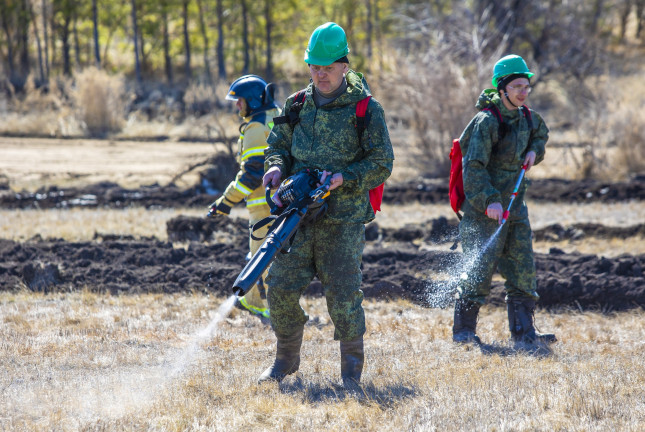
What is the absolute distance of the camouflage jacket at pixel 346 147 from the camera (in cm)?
441

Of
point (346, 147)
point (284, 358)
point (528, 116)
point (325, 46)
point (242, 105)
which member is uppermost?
point (325, 46)

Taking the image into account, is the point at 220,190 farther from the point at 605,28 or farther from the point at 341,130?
the point at 605,28

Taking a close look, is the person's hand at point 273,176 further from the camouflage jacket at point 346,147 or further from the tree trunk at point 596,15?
the tree trunk at point 596,15

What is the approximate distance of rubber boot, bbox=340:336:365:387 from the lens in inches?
182

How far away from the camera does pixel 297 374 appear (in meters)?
4.96

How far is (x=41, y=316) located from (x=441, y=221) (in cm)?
579

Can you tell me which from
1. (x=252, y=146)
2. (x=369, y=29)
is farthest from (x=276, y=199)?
(x=369, y=29)


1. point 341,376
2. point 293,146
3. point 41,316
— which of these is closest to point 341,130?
point 293,146

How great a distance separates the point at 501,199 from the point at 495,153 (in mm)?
352

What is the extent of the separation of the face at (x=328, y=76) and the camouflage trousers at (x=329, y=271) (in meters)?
0.76

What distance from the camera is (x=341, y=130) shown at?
4418 millimetres

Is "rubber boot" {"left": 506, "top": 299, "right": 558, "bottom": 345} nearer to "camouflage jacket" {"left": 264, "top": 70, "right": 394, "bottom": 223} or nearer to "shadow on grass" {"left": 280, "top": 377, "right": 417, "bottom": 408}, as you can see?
"shadow on grass" {"left": 280, "top": 377, "right": 417, "bottom": 408}

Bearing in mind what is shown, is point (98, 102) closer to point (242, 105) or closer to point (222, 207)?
point (242, 105)

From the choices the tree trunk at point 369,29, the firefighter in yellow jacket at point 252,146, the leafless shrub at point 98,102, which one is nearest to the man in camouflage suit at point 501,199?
the firefighter in yellow jacket at point 252,146
